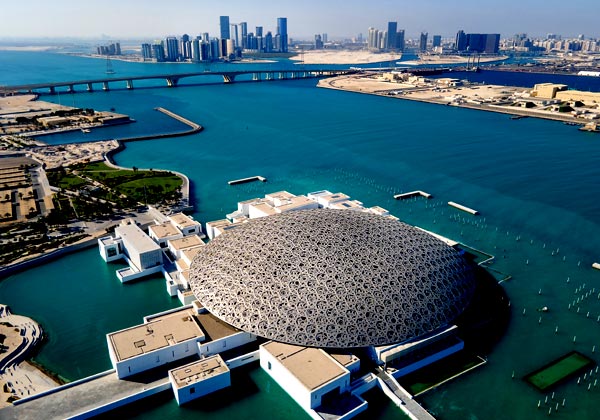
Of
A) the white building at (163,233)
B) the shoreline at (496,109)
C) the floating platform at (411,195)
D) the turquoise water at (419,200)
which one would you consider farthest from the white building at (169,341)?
the shoreline at (496,109)

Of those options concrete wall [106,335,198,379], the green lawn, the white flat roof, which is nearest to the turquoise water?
concrete wall [106,335,198,379]

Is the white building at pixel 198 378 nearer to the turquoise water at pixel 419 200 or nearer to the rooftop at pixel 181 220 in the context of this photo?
the turquoise water at pixel 419 200

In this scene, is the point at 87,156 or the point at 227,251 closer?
the point at 227,251

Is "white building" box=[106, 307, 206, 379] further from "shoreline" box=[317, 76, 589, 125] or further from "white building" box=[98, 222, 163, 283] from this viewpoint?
"shoreline" box=[317, 76, 589, 125]

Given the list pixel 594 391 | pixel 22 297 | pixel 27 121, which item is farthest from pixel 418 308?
pixel 27 121

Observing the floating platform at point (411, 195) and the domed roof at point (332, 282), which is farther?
the floating platform at point (411, 195)

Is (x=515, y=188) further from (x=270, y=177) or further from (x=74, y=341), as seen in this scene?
(x=74, y=341)
